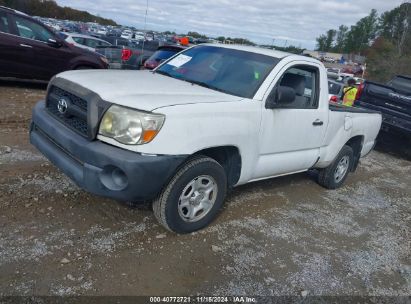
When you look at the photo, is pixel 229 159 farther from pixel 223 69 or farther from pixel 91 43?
pixel 91 43

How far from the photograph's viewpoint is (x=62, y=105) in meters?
3.69

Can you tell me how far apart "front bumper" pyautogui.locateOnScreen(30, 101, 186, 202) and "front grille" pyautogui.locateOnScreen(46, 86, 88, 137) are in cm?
10

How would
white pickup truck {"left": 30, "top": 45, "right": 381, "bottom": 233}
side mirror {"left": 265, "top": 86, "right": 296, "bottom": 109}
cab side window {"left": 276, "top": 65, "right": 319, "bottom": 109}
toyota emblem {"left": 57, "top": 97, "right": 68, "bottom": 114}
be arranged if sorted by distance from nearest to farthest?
white pickup truck {"left": 30, "top": 45, "right": 381, "bottom": 233} < toyota emblem {"left": 57, "top": 97, "right": 68, "bottom": 114} < side mirror {"left": 265, "top": 86, "right": 296, "bottom": 109} < cab side window {"left": 276, "top": 65, "right": 319, "bottom": 109}

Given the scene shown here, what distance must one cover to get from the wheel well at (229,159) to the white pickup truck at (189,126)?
1 cm

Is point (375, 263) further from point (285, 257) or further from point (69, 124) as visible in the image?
point (69, 124)

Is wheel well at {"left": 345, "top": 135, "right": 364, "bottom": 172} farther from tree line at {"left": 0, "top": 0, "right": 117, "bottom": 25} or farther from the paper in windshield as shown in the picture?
tree line at {"left": 0, "top": 0, "right": 117, "bottom": 25}

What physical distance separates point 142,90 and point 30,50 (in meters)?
6.27

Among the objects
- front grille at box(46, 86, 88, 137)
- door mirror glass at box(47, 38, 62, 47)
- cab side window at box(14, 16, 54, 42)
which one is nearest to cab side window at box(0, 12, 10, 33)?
cab side window at box(14, 16, 54, 42)

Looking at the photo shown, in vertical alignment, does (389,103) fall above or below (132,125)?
below

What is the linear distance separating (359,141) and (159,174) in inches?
164

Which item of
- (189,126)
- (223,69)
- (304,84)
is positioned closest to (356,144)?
(304,84)

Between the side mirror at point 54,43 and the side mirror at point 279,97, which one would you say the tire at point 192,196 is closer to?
the side mirror at point 279,97

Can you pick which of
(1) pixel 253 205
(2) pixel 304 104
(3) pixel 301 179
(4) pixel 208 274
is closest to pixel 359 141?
(3) pixel 301 179

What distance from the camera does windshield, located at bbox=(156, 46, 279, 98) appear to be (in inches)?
165
